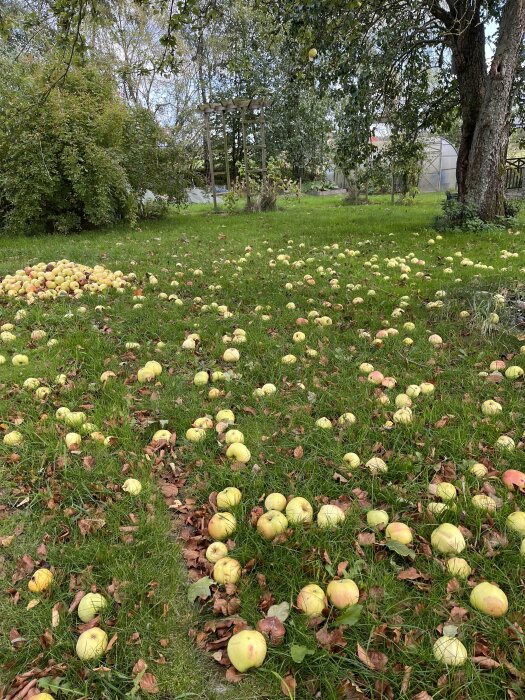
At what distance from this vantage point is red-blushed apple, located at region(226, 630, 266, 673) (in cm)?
151

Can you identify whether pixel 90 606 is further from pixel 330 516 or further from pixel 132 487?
pixel 330 516

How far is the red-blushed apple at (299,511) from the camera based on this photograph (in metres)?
2.06

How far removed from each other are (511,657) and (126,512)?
1.67 metres

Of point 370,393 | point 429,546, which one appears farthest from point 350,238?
point 429,546

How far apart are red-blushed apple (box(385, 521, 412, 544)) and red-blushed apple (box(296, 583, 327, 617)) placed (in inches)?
17.1

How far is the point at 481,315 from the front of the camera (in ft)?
13.2

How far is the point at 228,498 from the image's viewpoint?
2189 millimetres

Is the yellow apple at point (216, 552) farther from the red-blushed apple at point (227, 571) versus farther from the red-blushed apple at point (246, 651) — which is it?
the red-blushed apple at point (246, 651)

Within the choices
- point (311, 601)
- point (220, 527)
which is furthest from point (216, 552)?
point (311, 601)

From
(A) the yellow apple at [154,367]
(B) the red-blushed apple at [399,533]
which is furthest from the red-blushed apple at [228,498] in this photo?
(A) the yellow apple at [154,367]

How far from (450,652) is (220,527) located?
1008 mm

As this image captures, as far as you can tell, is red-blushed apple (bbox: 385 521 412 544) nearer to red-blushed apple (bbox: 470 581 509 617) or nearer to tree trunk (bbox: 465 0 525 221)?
red-blushed apple (bbox: 470 581 509 617)

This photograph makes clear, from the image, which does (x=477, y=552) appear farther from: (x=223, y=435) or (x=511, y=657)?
(x=223, y=435)

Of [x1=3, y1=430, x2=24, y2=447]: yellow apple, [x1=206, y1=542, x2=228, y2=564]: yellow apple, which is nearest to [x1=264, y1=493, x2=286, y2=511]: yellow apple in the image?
[x1=206, y1=542, x2=228, y2=564]: yellow apple
